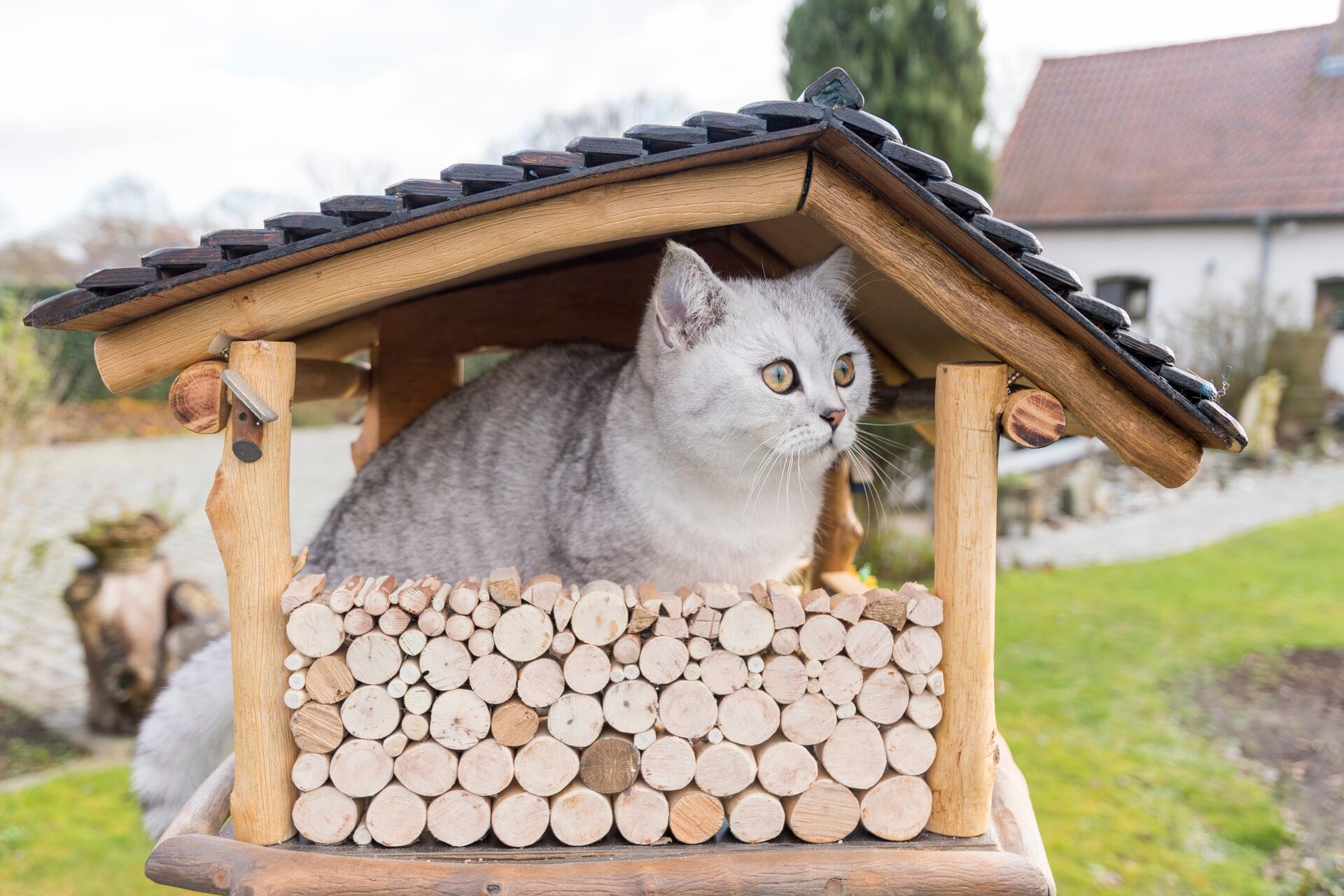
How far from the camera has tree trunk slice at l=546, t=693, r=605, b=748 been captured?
6.58ft

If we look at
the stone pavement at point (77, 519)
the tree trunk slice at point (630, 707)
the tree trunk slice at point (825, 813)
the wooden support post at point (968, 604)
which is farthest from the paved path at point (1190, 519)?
the tree trunk slice at point (630, 707)

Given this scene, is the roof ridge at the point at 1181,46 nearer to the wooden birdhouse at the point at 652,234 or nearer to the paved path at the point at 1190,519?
the paved path at the point at 1190,519

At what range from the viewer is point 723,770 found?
2020 mm

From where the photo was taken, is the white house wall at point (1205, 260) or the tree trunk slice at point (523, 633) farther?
the white house wall at point (1205, 260)

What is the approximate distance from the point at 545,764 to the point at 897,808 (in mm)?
787

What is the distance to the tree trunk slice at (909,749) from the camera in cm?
204

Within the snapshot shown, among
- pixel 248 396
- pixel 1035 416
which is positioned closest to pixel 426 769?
pixel 248 396

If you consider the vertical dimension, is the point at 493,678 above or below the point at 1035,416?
below

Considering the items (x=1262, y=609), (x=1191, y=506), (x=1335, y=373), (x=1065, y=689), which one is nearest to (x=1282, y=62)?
(x=1335, y=373)

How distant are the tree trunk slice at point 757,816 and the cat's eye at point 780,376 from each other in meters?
0.92

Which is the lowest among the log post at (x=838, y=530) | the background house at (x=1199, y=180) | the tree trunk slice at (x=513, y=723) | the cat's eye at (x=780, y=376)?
the tree trunk slice at (x=513, y=723)

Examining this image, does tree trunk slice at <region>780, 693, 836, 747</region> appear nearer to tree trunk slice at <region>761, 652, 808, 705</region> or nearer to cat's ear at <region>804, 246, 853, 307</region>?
tree trunk slice at <region>761, 652, 808, 705</region>

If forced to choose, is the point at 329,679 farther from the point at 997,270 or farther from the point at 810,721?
the point at 997,270

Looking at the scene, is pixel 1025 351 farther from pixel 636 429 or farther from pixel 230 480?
pixel 230 480
